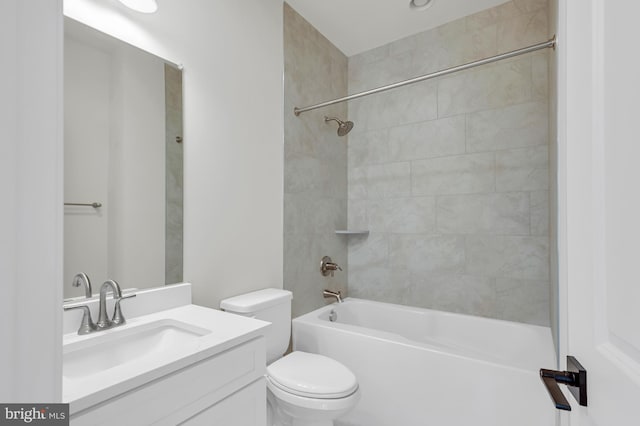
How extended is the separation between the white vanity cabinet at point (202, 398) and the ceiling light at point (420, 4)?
2.27 metres

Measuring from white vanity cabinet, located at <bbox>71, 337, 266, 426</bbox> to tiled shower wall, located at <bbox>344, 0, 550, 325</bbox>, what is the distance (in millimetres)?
1589

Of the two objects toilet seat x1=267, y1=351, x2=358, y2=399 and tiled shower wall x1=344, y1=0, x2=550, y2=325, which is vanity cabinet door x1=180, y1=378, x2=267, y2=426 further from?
tiled shower wall x1=344, y1=0, x2=550, y2=325

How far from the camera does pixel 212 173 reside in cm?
155

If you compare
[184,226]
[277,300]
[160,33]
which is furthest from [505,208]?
[160,33]

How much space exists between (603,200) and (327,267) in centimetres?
191

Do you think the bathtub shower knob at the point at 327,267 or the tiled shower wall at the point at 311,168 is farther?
the bathtub shower knob at the point at 327,267

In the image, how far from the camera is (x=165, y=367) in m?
0.81

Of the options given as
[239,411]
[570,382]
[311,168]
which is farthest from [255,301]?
[570,382]

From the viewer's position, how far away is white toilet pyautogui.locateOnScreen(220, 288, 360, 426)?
1.33 metres

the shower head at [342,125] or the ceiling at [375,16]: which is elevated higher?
the ceiling at [375,16]

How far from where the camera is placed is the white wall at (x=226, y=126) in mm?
1390

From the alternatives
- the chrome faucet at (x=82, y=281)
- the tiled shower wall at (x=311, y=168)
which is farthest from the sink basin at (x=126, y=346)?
the tiled shower wall at (x=311, y=168)

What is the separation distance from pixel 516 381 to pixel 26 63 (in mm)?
1803

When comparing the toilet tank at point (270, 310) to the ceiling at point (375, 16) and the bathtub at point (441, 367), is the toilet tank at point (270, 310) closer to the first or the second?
the bathtub at point (441, 367)
